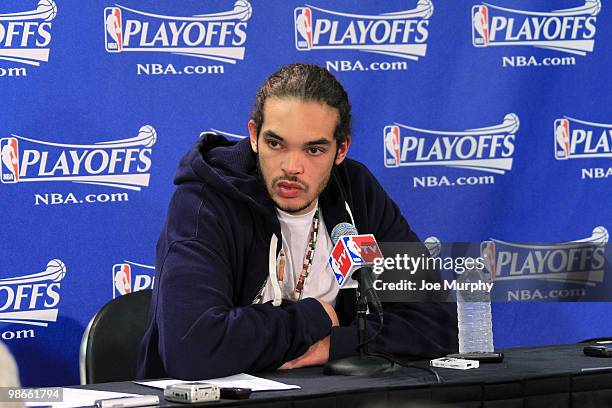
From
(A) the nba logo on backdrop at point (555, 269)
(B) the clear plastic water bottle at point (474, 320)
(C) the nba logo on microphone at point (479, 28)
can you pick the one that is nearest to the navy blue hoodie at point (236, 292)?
(B) the clear plastic water bottle at point (474, 320)

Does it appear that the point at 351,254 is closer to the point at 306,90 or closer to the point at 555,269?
the point at 306,90

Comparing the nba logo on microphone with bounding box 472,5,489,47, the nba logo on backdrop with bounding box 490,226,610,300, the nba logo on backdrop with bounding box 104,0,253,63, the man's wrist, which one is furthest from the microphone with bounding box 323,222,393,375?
the nba logo on microphone with bounding box 472,5,489,47

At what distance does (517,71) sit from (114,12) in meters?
1.65

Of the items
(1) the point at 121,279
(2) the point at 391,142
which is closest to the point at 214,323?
(1) the point at 121,279

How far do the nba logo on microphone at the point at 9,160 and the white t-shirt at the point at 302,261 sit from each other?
1123 mm

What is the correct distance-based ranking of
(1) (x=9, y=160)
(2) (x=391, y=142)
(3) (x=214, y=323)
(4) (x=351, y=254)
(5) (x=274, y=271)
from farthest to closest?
1. (2) (x=391, y=142)
2. (1) (x=9, y=160)
3. (5) (x=274, y=271)
4. (3) (x=214, y=323)
5. (4) (x=351, y=254)

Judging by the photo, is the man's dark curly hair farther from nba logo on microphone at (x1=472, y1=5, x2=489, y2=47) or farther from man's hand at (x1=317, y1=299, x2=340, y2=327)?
nba logo on microphone at (x1=472, y1=5, x2=489, y2=47)

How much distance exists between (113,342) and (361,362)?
34.8 inches

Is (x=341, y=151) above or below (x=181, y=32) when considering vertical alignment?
below

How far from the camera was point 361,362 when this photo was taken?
245cm

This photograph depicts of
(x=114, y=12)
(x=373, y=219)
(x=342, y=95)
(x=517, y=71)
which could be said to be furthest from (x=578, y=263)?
(x=114, y=12)

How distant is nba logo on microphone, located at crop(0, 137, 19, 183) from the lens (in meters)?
3.50

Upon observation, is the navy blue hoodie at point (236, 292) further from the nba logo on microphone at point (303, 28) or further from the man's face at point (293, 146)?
the nba logo on microphone at point (303, 28)

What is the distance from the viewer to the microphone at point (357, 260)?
2375 millimetres
